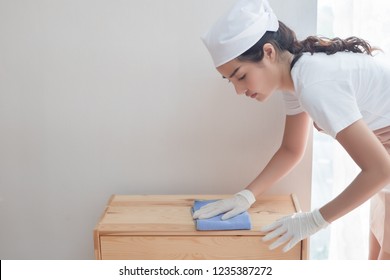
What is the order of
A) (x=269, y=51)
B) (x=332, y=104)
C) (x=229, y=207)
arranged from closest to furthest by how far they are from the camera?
(x=332, y=104) < (x=269, y=51) < (x=229, y=207)

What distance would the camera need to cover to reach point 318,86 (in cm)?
117

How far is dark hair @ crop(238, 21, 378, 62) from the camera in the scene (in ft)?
4.15

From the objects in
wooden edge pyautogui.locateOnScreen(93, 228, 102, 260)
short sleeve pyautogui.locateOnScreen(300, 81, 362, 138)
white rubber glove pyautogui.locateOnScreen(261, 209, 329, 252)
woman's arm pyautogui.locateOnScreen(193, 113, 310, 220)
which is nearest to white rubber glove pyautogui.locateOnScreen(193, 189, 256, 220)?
woman's arm pyautogui.locateOnScreen(193, 113, 310, 220)

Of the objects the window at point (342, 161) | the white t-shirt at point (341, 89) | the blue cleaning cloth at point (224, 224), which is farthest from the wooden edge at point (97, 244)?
the window at point (342, 161)

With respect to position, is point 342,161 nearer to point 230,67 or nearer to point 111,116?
point 230,67

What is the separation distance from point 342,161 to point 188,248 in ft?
2.08

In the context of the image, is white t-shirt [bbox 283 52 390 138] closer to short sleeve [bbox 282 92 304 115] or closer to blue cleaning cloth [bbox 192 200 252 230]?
short sleeve [bbox 282 92 304 115]

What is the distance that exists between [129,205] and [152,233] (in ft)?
0.76

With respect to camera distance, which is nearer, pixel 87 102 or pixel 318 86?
pixel 318 86

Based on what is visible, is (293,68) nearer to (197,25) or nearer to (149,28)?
(197,25)

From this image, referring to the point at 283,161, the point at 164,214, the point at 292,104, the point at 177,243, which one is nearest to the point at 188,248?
the point at 177,243

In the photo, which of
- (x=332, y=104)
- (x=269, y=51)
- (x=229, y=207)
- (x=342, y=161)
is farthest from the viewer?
(x=342, y=161)

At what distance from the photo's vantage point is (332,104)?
1.15 metres
